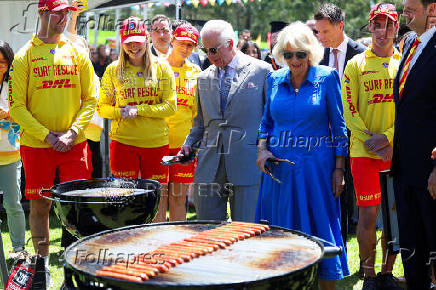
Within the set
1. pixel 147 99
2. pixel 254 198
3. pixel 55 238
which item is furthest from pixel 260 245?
pixel 55 238

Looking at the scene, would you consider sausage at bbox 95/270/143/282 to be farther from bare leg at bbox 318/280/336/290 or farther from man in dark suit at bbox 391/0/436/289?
bare leg at bbox 318/280/336/290

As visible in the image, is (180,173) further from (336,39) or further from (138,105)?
(336,39)

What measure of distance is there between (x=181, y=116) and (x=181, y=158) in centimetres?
171

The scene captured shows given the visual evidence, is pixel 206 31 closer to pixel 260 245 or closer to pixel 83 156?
pixel 83 156

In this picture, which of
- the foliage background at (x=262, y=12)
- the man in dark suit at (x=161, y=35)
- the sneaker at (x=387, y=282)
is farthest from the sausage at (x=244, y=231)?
the foliage background at (x=262, y=12)

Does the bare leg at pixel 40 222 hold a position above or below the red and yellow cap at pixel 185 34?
below

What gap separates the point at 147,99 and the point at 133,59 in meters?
0.41

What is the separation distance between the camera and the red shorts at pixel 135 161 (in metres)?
5.65

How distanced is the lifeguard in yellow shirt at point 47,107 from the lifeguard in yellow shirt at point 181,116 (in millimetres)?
1230

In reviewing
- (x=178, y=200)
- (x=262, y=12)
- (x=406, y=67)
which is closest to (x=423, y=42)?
(x=406, y=67)

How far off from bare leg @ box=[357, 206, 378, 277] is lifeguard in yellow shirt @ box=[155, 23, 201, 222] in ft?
6.46

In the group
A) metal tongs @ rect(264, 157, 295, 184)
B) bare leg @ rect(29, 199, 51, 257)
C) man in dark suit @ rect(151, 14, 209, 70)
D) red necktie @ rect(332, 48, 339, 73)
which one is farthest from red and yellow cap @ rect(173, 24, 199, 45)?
metal tongs @ rect(264, 157, 295, 184)

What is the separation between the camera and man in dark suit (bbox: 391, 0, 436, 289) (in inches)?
141

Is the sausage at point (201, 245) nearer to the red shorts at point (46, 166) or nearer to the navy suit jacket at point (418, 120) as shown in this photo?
the navy suit jacket at point (418, 120)
